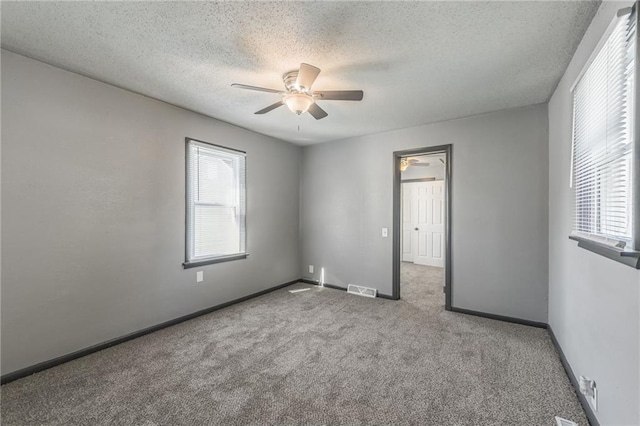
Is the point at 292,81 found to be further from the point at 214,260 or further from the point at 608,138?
the point at 214,260

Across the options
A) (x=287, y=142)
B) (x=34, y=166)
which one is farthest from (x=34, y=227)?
(x=287, y=142)

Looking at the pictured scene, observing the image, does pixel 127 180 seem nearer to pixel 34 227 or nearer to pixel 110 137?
pixel 110 137

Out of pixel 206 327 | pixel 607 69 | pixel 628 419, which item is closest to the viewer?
pixel 628 419

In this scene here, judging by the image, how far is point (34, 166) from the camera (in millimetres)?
2242

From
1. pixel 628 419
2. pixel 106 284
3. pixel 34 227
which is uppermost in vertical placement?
pixel 34 227

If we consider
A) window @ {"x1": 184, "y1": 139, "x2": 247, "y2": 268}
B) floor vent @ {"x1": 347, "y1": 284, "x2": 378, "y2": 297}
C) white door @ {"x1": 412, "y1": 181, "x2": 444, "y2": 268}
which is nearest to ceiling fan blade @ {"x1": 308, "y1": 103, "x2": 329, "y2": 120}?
window @ {"x1": 184, "y1": 139, "x2": 247, "y2": 268}

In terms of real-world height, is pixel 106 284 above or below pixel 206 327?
above

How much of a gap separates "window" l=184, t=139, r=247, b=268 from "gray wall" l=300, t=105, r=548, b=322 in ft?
5.43

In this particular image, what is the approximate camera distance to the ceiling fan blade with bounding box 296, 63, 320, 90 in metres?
1.94

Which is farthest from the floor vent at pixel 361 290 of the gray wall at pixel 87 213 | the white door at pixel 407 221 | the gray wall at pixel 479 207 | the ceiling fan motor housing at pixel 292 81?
the ceiling fan motor housing at pixel 292 81

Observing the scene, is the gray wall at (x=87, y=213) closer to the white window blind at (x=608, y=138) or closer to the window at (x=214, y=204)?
the window at (x=214, y=204)

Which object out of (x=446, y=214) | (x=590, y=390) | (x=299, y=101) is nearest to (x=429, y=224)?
(x=446, y=214)

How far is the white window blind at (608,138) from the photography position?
4.23 feet

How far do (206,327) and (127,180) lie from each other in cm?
179
